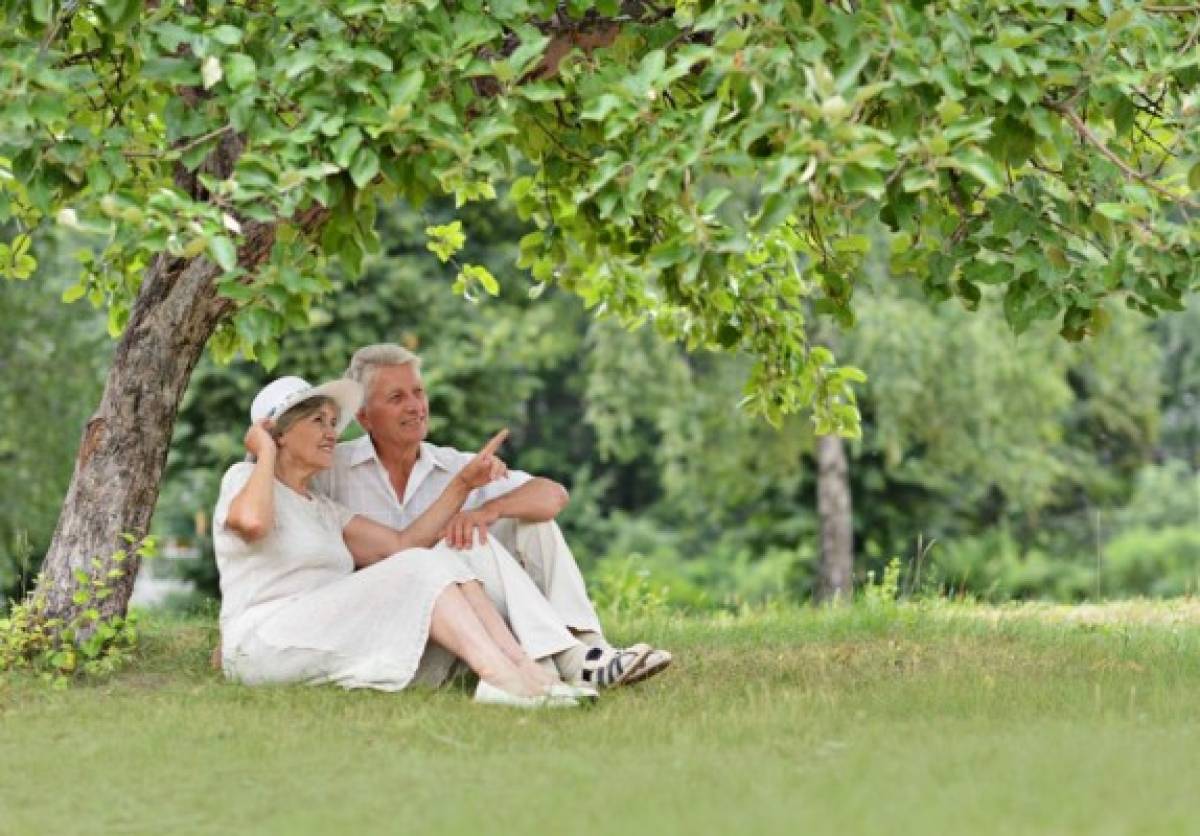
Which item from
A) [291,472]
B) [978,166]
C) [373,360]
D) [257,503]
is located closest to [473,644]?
[257,503]

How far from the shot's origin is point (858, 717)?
19.1 feet

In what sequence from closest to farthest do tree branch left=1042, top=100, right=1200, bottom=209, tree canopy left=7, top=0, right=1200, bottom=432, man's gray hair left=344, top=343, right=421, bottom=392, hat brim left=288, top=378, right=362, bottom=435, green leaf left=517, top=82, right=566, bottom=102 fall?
tree canopy left=7, top=0, right=1200, bottom=432
green leaf left=517, top=82, right=566, bottom=102
tree branch left=1042, top=100, right=1200, bottom=209
hat brim left=288, top=378, right=362, bottom=435
man's gray hair left=344, top=343, right=421, bottom=392

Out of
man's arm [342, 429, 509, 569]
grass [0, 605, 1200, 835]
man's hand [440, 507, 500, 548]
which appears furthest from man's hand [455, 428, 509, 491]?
grass [0, 605, 1200, 835]

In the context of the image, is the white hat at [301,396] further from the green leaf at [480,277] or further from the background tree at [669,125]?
the green leaf at [480,277]

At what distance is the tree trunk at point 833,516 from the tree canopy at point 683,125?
1014cm

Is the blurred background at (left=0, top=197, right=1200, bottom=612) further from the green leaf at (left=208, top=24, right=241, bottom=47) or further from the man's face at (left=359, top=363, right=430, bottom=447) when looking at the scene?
the green leaf at (left=208, top=24, right=241, bottom=47)

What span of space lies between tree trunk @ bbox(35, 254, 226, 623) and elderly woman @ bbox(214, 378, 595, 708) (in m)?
0.80

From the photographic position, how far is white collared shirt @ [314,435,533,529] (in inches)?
280

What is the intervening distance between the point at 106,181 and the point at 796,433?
11.2 m

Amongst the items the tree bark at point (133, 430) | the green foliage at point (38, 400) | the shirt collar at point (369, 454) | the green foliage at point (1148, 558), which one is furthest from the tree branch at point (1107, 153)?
the green foliage at point (1148, 558)

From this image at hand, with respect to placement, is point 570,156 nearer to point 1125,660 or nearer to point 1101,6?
point 1101,6

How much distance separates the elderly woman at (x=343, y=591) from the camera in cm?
637

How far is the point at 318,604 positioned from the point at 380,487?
0.75 m

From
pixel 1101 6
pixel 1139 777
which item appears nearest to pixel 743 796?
pixel 1139 777
